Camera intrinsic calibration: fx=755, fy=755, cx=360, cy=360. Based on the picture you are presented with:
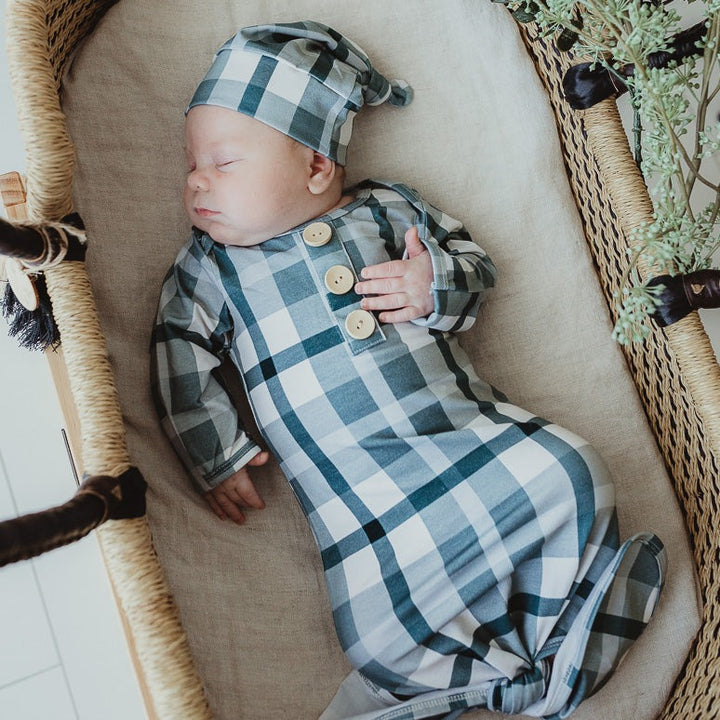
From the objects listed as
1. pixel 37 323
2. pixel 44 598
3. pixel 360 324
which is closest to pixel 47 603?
pixel 44 598

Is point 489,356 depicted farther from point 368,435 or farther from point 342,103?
point 342,103

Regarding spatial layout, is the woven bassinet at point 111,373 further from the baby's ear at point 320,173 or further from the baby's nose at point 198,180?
the baby's ear at point 320,173

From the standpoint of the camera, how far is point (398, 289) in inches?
40.0

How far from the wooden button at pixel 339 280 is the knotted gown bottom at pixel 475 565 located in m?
0.14

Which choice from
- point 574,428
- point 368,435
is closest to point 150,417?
point 368,435

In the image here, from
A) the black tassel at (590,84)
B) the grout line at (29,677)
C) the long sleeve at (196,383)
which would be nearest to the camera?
the long sleeve at (196,383)

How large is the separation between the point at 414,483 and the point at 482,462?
0.09 meters

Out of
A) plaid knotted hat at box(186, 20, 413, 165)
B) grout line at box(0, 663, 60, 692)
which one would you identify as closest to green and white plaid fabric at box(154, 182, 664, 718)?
plaid knotted hat at box(186, 20, 413, 165)

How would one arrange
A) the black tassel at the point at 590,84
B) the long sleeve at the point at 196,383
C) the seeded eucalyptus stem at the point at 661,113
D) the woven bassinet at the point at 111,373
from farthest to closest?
the black tassel at the point at 590,84 → the long sleeve at the point at 196,383 → the seeded eucalyptus stem at the point at 661,113 → the woven bassinet at the point at 111,373

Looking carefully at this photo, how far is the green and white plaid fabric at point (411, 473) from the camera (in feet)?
3.00

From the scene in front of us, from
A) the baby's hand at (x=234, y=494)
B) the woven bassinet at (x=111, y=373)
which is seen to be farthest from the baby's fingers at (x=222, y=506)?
the woven bassinet at (x=111, y=373)

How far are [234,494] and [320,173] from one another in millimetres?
465

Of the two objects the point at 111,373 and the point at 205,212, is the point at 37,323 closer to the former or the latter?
the point at 111,373

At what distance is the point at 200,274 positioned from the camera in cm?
104
